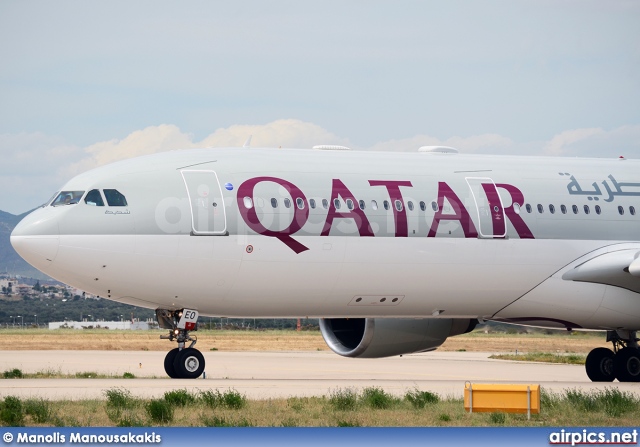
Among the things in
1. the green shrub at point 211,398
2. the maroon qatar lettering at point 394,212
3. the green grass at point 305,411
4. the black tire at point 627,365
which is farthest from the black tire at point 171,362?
the black tire at point 627,365

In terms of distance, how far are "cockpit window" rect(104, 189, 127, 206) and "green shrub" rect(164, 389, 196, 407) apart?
6.12m

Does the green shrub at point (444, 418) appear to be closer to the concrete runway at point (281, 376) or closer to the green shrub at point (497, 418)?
the green shrub at point (497, 418)

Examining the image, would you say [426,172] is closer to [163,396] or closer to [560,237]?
[560,237]

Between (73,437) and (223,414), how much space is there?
385cm

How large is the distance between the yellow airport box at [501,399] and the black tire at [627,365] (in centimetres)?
1109

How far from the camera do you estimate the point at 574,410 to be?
810 inches

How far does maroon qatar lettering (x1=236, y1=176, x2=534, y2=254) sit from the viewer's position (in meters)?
26.6

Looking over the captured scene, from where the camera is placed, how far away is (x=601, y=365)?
31172mm

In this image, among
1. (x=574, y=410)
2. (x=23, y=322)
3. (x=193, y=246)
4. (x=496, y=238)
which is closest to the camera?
(x=574, y=410)

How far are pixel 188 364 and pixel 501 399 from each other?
857cm

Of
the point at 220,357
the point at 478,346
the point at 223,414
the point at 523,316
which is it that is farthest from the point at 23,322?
the point at 223,414

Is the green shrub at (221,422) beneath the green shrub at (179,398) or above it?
beneath

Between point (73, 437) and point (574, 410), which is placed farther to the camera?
point (574, 410)

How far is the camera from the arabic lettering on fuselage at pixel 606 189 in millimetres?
30219
